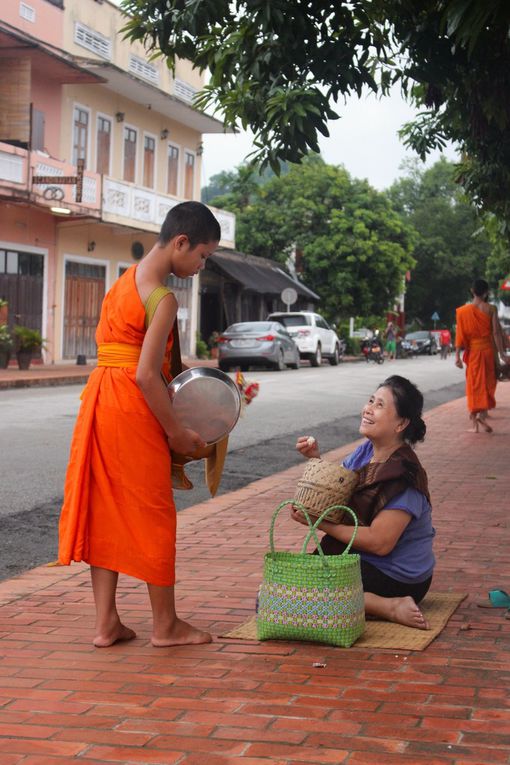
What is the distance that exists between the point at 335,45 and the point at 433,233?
74.5 m

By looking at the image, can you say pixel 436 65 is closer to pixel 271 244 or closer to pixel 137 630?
pixel 137 630

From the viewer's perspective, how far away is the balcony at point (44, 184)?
26.3m

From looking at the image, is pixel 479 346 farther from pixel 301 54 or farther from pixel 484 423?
pixel 301 54

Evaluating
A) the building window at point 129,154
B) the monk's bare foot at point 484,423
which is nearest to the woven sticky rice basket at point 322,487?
the monk's bare foot at point 484,423

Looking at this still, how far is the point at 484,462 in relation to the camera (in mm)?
11406

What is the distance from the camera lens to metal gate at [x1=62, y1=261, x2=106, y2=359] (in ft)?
103

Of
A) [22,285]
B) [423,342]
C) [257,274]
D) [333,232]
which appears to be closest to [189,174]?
[257,274]

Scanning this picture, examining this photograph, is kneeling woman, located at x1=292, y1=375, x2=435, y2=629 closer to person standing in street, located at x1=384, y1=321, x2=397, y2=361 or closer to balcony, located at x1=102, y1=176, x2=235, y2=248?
balcony, located at x1=102, y1=176, x2=235, y2=248

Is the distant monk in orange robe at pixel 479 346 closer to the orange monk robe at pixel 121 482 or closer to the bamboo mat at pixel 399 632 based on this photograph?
the bamboo mat at pixel 399 632

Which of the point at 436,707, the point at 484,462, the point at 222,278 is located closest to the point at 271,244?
the point at 222,278

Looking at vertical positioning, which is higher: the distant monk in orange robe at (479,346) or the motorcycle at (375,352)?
the distant monk in orange robe at (479,346)

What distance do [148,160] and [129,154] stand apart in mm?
1500

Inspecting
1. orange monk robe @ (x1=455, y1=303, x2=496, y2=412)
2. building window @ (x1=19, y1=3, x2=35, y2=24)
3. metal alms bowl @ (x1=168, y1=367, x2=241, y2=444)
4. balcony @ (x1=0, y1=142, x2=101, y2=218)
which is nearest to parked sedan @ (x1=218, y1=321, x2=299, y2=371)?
balcony @ (x1=0, y1=142, x2=101, y2=218)

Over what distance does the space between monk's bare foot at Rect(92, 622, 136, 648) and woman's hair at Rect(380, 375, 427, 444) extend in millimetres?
1460
